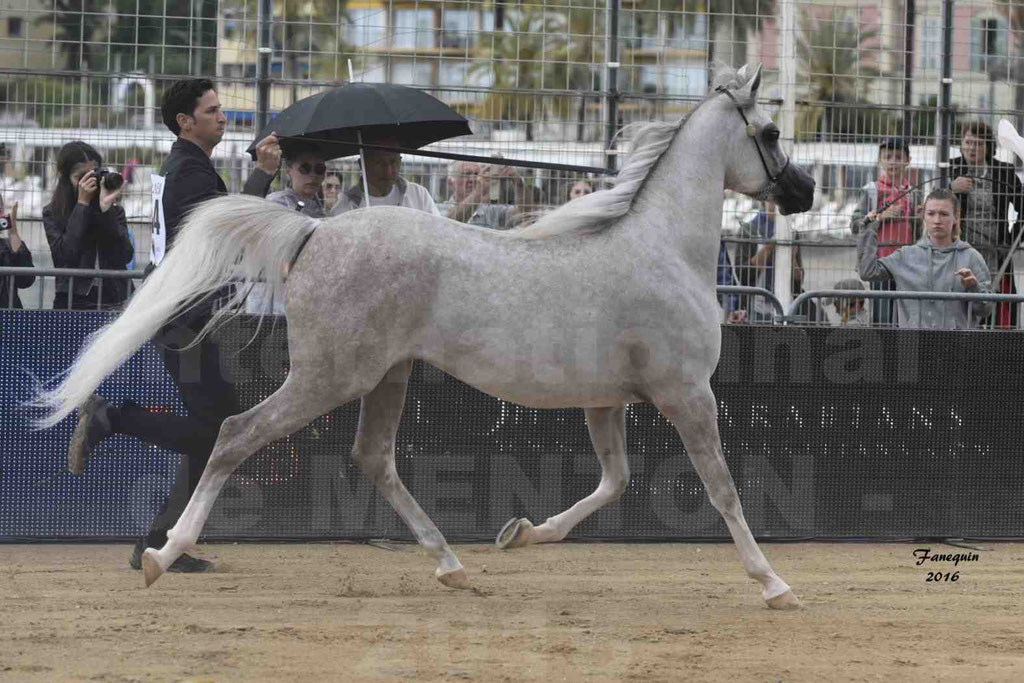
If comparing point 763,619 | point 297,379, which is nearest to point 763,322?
point 763,619

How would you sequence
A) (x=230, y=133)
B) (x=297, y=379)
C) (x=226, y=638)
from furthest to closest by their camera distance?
1. (x=230, y=133)
2. (x=297, y=379)
3. (x=226, y=638)

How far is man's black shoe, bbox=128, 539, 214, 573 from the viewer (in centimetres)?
720

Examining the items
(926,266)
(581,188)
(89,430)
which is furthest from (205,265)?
(926,266)

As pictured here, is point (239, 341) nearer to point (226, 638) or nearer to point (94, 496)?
point (94, 496)

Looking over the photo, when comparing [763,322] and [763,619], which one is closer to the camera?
[763,619]

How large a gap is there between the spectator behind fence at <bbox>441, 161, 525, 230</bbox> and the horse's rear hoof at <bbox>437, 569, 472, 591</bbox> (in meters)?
2.66

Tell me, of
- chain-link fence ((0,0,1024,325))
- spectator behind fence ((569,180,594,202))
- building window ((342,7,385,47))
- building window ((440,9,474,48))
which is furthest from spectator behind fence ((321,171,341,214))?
spectator behind fence ((569,180,594,202))

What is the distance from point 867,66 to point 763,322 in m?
2.21

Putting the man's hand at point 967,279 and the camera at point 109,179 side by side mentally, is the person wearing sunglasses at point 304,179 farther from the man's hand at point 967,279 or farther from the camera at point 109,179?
the man's hand at point 967,279

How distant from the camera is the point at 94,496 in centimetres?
789

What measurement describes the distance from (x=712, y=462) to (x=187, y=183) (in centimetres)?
284

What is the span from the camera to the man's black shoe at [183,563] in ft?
23.6

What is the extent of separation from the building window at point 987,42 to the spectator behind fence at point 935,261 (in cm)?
123

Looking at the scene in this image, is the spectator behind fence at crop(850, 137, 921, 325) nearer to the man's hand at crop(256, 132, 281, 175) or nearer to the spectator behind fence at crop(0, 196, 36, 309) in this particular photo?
the man's hand at crop(256, 132, 281, 175)
